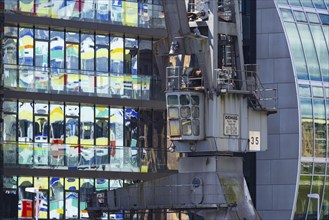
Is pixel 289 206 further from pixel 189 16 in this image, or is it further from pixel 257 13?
pixel 189 16

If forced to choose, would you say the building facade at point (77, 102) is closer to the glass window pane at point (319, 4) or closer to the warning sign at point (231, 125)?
the warning sign at point (231, 125)

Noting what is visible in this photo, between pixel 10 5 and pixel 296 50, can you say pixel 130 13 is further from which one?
pixel 296 50

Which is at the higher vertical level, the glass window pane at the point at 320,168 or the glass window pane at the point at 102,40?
the glass window pane at the point at 102,40

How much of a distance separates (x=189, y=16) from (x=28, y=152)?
42.0ft

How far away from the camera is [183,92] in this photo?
8138 cm

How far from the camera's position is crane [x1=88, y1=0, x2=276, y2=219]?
3196 inches

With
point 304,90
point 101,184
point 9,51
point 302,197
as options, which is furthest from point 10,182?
point 304,90

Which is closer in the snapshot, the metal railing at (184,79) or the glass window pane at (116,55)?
the metal railing at (184,79)

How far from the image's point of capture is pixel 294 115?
98812mm

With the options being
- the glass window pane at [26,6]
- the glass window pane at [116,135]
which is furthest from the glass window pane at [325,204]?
the glass window pane at [26,6]

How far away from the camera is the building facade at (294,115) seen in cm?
9888

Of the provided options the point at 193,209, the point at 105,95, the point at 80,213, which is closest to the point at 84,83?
the point at 105,95

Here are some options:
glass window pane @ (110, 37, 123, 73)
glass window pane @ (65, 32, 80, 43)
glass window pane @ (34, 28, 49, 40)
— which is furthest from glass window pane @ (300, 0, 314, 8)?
glass window pane @ (34, 28, 49, 40)

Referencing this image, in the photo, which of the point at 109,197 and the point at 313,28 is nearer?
the point at 109,197
